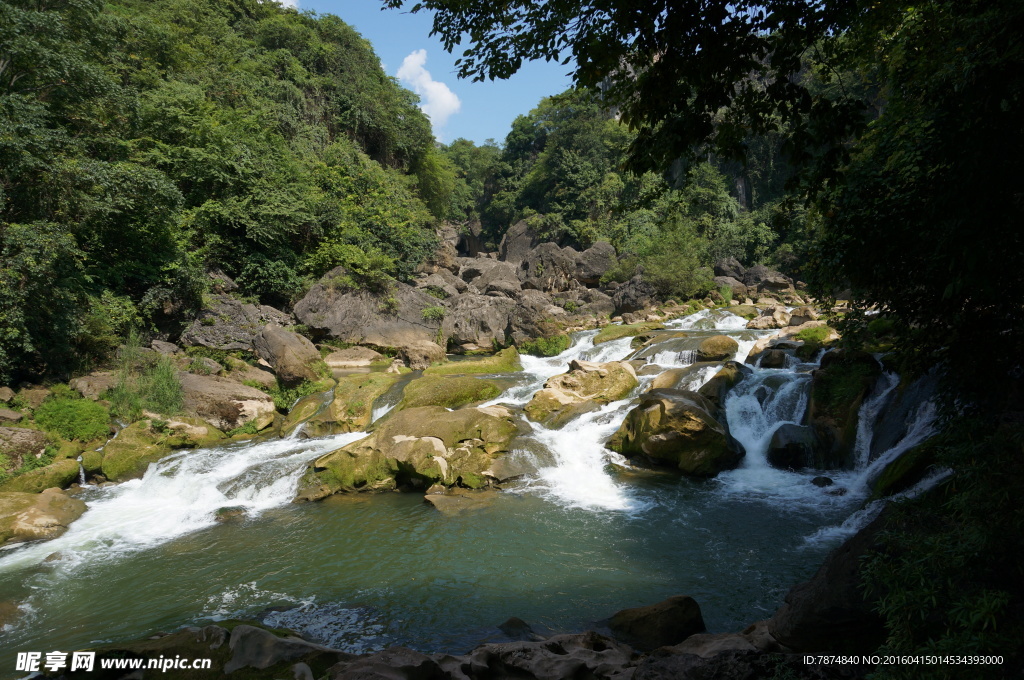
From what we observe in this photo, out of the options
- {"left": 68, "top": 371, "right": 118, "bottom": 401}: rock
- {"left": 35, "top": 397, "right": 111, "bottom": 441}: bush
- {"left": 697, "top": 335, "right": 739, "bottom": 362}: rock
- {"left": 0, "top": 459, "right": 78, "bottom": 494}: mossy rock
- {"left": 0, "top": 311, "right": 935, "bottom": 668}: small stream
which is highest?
{"left": 697, "top": 335, "right": 739, "bottom": 362}: rock

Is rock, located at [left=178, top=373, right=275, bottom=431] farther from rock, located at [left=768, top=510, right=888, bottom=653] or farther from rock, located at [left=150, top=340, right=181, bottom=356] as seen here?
rock, located at [left=768, top=510, right=888, bottom=653]

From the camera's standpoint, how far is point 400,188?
30.2 metres

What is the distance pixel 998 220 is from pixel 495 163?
172 feet

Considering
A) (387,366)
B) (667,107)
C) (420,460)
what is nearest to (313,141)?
(387,366)

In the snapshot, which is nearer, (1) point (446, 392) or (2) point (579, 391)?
(2) point (579, 391)

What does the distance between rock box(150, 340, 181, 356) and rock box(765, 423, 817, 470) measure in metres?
17.1

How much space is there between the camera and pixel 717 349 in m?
16.5

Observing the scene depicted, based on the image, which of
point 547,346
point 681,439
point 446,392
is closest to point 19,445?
point 446,392

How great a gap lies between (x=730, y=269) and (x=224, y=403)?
96.6 ft

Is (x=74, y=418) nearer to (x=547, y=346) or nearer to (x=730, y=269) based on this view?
(x=547, y=346)

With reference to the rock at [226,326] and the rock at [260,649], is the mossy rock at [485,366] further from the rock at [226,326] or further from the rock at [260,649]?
the rock at [260,649]

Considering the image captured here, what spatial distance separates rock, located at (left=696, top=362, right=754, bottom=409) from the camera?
41.4 ft

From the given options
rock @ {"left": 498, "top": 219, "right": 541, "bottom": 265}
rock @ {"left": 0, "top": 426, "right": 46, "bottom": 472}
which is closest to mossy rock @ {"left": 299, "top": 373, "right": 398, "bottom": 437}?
rock @ {"left": 0, "top": 426, "right": 46, "bottom": 472}

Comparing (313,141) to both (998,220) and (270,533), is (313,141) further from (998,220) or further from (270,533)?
(998,220)
